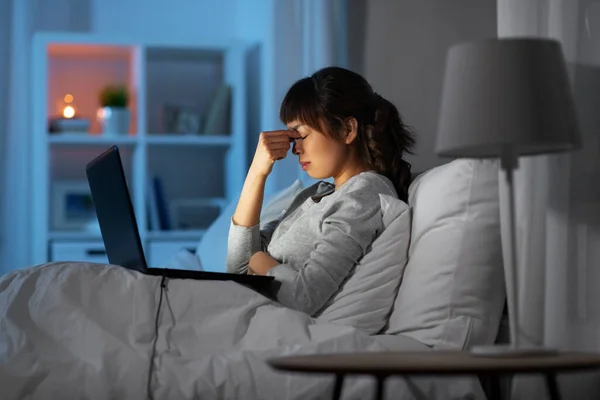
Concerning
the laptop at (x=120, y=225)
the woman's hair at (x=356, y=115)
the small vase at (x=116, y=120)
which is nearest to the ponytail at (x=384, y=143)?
the woman's hair at (x=356, y=115)

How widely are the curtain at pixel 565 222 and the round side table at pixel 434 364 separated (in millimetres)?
388

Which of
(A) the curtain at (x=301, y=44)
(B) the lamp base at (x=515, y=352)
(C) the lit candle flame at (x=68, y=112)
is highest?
(A) the curtain at (x=301, y=44)

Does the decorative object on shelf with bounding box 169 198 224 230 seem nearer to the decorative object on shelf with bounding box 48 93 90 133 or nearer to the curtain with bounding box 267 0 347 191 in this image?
the decorative object on shelf with bounding box 48 93 90 133

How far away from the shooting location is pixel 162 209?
175 inches

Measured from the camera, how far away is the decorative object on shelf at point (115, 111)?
4.41 m

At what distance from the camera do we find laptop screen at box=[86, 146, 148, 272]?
6.63 feet

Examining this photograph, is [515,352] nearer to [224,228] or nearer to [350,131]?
[350,131]

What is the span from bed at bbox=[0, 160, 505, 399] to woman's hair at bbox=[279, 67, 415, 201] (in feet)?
0.94

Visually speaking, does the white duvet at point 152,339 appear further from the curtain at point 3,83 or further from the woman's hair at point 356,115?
the curtain at point 3,83

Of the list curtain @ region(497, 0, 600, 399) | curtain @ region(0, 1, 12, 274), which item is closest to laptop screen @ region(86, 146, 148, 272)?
curtain @ region(497, 0, 600, 399)

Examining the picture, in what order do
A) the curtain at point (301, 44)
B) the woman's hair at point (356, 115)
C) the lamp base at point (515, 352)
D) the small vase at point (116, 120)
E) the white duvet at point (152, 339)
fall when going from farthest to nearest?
the small vase at point (116, 120)
the curtain at point (301, 44)
the woman's hair at point (356, 115)
the white duvet at point (152, 339)
the lamp base at point (515, 352)

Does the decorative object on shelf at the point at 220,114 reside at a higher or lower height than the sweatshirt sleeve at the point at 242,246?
higher

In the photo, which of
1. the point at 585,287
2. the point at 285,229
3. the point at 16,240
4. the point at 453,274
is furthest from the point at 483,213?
the point at 16,240

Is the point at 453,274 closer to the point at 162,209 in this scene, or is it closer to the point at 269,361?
the point at 269,361
